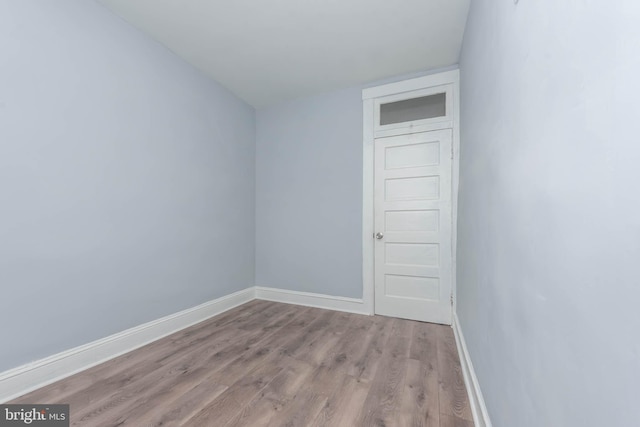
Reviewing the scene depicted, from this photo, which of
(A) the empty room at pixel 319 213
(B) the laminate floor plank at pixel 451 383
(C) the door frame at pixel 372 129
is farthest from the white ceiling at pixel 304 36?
(B) the laminate floor plank at pixel 451 383

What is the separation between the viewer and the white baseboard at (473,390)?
1.33 metres

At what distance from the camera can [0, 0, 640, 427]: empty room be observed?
574 millimetres

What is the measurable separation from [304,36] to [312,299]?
2.96 meters

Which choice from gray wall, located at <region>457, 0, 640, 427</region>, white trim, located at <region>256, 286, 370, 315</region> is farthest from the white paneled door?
gray wall, located at <region>457, 0, 640, 427</region>

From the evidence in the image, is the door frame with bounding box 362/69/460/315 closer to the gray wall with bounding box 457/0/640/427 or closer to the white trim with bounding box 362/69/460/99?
the white trim with bounding box 362/69/460/99

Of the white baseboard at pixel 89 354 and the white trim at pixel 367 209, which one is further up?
Result: the white trim at pixel 367 209

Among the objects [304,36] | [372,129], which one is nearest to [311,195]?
[372,129]

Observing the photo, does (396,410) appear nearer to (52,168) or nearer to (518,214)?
(518,214)

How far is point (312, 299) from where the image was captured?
11.2 feet

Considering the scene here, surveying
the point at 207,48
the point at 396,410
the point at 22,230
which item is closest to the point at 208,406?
the point at 396,410

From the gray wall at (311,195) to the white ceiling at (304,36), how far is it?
1.69 feet

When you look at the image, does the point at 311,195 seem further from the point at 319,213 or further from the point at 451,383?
the point at 451,383

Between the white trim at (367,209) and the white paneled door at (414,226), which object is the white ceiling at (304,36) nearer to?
the white trim at (367,209)

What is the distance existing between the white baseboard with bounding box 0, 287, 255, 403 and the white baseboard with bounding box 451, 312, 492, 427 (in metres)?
2.58
